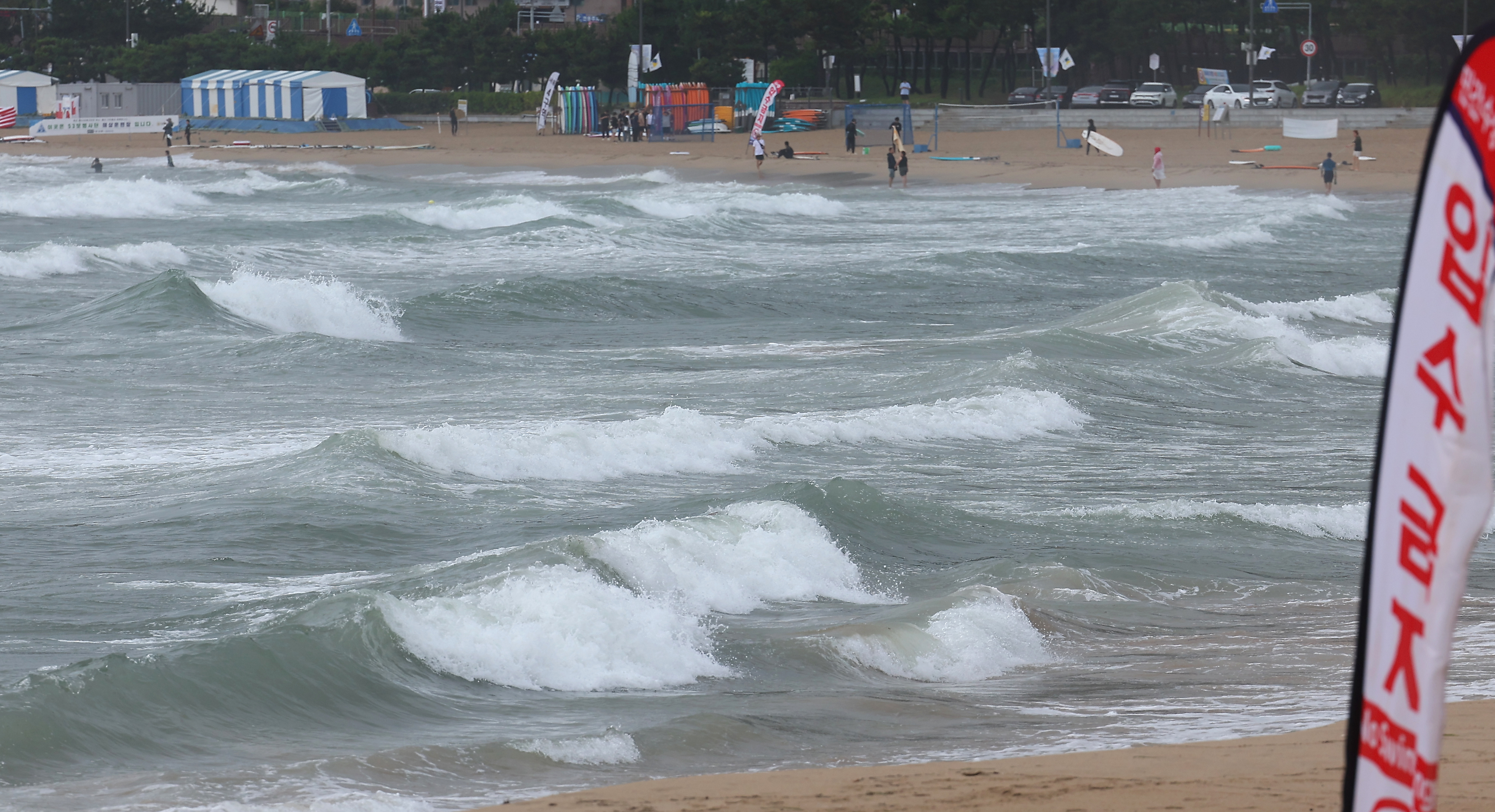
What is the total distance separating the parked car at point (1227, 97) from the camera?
199 feet

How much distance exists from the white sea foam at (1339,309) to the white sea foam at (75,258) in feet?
66.6

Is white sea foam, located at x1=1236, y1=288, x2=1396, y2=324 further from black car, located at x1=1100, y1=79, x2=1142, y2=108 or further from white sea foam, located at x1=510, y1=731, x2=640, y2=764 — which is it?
black car, located at x1=1100, y1=79, x2=1142, y2=108

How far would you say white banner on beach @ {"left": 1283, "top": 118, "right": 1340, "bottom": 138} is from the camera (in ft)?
178

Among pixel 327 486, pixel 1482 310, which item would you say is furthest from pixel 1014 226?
pixel 1482 310

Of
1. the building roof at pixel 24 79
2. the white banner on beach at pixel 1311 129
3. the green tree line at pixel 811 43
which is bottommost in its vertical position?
the white banner on beach at pixel 1311 129

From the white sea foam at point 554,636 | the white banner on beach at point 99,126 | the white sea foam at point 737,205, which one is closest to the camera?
the white sea foam at point 554,636

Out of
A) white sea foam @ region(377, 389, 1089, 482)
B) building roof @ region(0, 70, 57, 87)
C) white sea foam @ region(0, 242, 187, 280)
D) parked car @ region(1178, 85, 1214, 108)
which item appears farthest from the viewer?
building roof @ region(0, 70, 57, 87)

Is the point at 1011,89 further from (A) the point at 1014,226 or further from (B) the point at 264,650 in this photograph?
(B) the point at 264,650

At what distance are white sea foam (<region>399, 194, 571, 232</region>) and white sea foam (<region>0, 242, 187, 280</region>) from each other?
8093 mm

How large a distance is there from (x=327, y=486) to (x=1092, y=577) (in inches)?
230

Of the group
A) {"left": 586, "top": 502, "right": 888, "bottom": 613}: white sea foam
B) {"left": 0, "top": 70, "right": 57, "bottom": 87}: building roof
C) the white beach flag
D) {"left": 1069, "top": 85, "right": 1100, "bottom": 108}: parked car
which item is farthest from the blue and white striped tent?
{"left": 586, "top": 502, "right": 888, "bottom": 613}: white sea foam

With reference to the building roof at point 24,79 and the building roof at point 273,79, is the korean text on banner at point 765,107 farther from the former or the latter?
the building roof at point 24,79

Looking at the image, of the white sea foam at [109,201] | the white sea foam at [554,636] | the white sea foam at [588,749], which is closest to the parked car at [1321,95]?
the white sea foam at [109,201]

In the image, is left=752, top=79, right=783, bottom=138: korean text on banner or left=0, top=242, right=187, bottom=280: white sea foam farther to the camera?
left=752, top=79, right=783, bottom=138: korean text on banner
